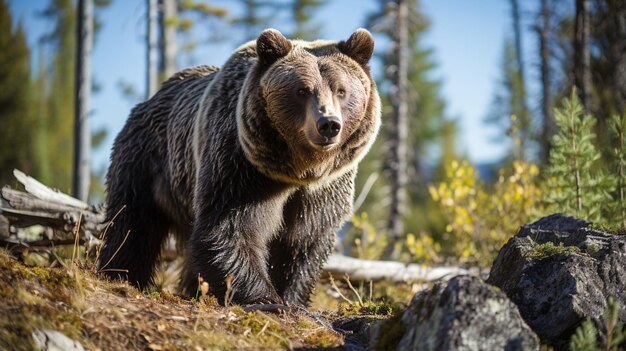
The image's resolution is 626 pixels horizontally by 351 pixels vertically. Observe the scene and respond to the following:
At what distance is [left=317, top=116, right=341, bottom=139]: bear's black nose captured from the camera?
161 inches

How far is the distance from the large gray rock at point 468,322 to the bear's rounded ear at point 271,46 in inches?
98.0

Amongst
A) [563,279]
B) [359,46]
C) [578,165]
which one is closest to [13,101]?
[359,46]

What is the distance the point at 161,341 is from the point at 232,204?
5.20ft

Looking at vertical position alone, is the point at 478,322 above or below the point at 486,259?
above

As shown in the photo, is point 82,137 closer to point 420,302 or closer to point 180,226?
point 180,226

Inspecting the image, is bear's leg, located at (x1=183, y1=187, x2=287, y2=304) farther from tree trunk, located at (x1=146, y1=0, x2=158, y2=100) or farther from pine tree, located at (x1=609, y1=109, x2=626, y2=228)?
tree trunk, located at (x1=146, y1=0, x2=158, y2=100)

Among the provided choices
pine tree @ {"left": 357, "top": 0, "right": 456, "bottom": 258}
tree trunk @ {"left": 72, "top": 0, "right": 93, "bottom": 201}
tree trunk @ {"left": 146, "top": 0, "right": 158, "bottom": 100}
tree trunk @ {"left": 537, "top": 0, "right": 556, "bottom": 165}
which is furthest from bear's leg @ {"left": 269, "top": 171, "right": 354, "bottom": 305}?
pine tree @ {"left": 357, "top": 0, "right": 456, "bottom": 258}

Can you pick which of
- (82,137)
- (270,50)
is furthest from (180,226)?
(82,137)

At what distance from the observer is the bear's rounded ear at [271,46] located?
4715mm

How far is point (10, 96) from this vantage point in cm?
2852

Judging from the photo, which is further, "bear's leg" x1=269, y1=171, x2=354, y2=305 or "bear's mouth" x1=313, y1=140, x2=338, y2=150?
"bear's leg" x1=269, y1=171, x2=354, y2=305

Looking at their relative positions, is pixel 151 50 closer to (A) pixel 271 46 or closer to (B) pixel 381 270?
(B) pixel 381 270

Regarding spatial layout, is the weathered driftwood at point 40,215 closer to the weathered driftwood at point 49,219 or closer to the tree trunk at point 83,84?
the weathered driftwood at point 49,219

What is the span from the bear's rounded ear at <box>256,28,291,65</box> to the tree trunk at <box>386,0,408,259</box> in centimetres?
1213
